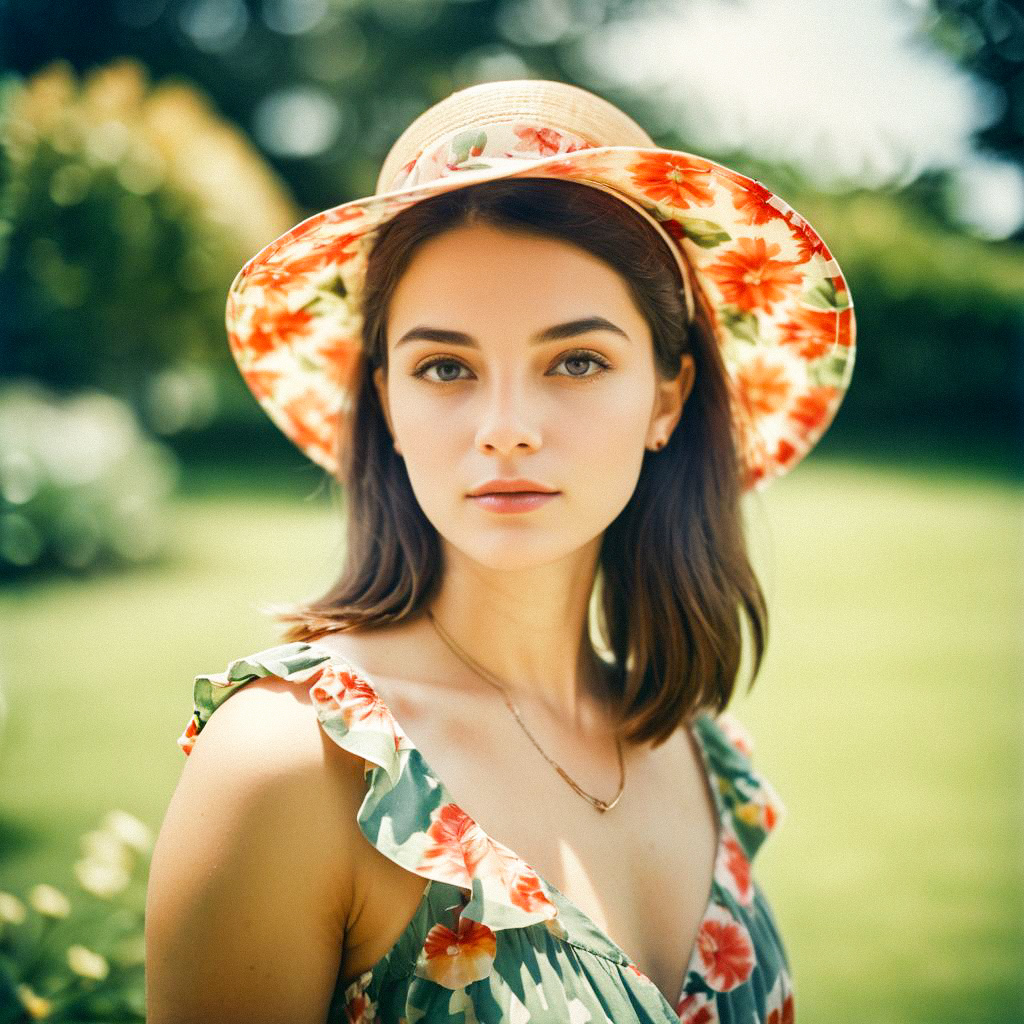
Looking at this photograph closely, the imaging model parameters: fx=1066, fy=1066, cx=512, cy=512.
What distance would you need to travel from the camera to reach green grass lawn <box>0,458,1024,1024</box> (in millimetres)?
4129

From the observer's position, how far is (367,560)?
1856mm

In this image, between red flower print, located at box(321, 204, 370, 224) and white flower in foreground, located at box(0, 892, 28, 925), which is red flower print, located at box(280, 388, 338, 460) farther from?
white flower in foreground, located at box(0, 892, 28, 925)

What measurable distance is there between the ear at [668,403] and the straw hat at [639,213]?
128 mm

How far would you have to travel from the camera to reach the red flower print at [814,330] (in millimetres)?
1876

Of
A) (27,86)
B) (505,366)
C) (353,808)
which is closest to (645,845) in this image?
(353,808)

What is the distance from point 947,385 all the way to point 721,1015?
1212 centimetres

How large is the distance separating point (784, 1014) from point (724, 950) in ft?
0.75

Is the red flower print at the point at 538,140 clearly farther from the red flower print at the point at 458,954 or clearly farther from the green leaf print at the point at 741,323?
the red flower print at the point at 458,954

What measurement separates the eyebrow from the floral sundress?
0.48m

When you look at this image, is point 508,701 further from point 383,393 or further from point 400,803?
point 383,393

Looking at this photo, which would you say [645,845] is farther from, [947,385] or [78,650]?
[947,385]

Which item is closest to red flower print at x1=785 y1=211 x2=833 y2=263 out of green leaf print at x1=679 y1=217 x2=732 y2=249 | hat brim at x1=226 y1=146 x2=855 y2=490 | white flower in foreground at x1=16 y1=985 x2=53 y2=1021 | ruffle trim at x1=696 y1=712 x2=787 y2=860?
hat brim at x1=226 y1=146 x2=855 y2=490

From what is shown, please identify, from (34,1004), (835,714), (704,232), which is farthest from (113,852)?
(835,714)

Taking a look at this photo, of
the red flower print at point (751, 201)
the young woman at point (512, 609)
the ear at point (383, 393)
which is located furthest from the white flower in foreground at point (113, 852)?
the red flower print at point (751, 201)
